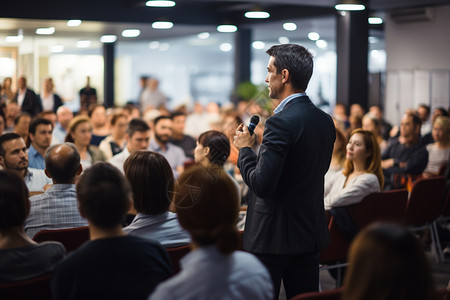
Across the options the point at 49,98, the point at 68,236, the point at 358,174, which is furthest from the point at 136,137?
the point at 49,98

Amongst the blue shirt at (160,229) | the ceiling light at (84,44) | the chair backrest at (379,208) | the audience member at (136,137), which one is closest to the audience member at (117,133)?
the audience member at (136,137)

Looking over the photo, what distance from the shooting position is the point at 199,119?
15992 millimetres

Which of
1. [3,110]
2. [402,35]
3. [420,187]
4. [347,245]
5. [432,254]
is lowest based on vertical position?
[432,254]

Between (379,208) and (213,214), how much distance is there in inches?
125

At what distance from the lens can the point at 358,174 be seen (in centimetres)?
479

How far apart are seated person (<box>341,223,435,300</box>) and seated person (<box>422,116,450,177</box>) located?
6.12m

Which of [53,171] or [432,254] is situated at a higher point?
[53,171]

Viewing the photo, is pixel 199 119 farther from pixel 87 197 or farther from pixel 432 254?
pixel 87 197

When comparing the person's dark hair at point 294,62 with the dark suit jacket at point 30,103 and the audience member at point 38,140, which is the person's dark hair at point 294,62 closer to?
the audience member at point 38,140

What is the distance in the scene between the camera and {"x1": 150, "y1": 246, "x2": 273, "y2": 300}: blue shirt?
64.9 inches

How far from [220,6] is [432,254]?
8.98 metres

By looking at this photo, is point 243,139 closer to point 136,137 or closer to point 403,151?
point 136,137

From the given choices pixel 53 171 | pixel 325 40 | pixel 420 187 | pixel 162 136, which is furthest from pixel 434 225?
pixel 325 40

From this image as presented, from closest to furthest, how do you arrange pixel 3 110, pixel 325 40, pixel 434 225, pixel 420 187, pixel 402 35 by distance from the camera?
pixel 420 187 → pixel 434 225 → pixel 3 110 → pixel 402 35 → pixel 325 40
